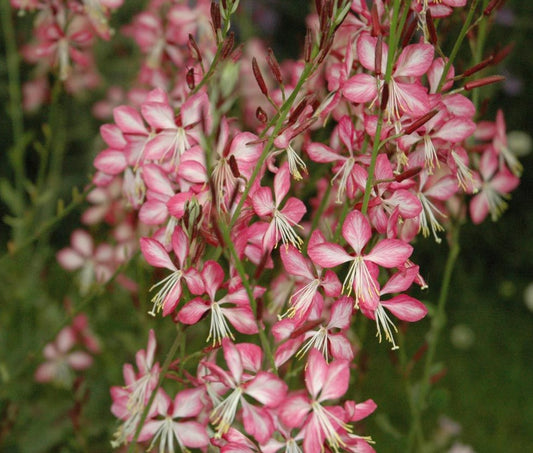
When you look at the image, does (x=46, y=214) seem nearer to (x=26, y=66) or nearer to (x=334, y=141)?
(x=26, y=66)

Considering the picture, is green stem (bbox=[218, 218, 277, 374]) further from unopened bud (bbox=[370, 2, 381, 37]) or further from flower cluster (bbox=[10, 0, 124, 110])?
flower cluster (bbox=[10, 0, 124, 110])

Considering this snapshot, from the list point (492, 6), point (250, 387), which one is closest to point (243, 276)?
point (250, 387)

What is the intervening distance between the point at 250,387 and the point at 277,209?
159mm

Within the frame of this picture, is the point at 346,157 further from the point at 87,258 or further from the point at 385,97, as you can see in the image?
the point at 87,258

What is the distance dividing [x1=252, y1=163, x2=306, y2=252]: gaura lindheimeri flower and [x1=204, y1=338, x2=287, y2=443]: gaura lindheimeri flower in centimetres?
9

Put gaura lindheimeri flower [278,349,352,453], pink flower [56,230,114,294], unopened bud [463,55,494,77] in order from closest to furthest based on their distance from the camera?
gaura lindheimeri flower [278,349,352,453], unopened bud [463,55,494,77], pink flower [56,230,114,294]

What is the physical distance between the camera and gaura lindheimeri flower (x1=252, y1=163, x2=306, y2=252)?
62cm

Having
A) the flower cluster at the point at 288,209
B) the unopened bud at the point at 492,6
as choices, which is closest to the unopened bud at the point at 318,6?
the flower cluster at the point at 288,209

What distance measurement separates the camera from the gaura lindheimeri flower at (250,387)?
0.55m

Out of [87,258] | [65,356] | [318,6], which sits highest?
[318,6]

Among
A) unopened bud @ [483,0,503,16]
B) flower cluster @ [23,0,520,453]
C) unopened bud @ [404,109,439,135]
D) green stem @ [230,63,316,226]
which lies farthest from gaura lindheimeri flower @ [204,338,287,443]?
unopened bud @ [483,0,503,16]

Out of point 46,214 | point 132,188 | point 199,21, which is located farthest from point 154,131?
point 46,214

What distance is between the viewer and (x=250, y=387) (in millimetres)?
561

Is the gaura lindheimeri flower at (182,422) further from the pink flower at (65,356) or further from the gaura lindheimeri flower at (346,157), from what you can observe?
the pink flower at (65,356)
